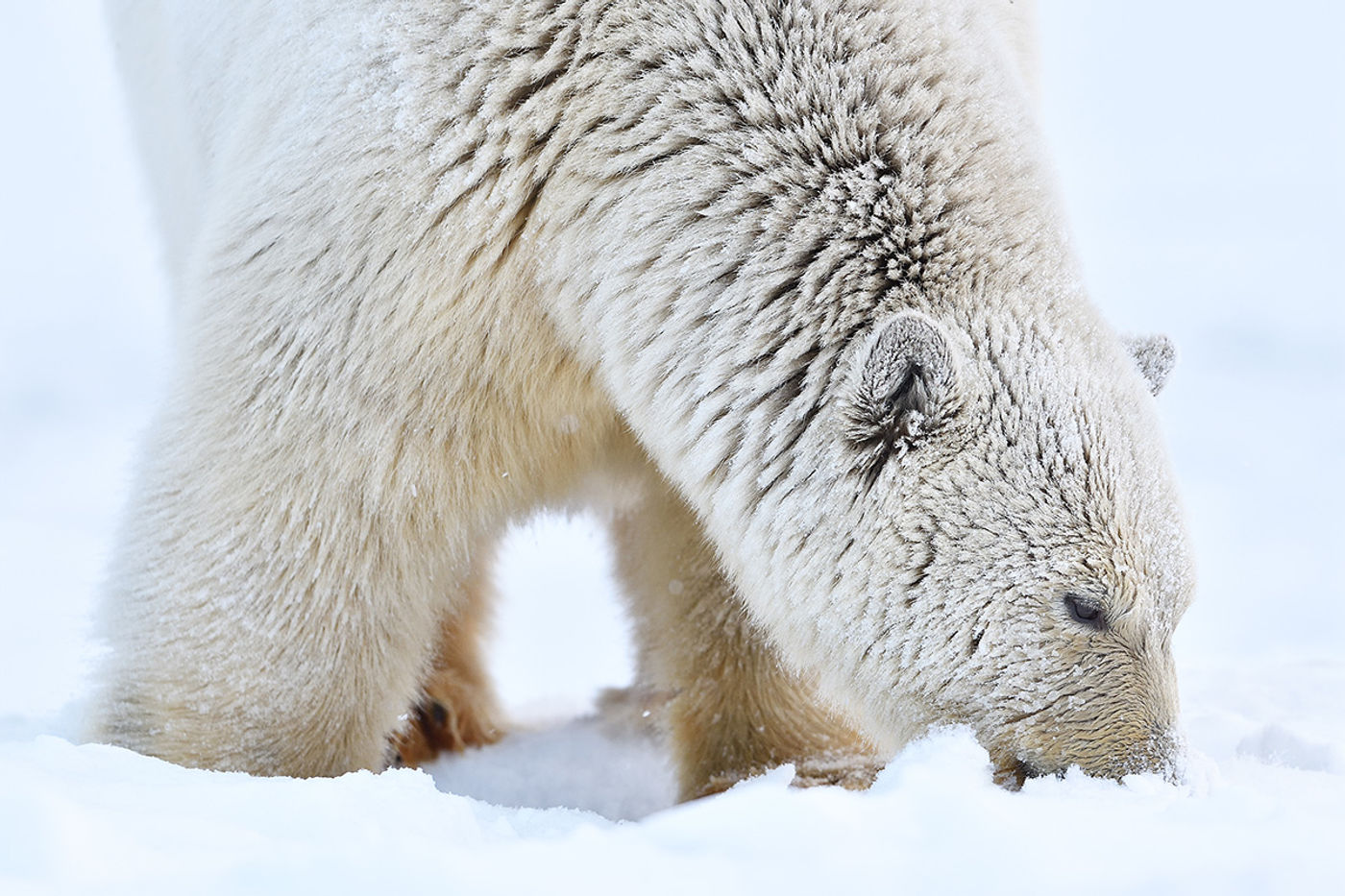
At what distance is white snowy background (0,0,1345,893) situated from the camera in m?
2.10

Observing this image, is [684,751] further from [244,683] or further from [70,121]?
[70,121]

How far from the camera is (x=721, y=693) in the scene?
4527mm

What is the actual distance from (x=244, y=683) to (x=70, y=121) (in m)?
13.1

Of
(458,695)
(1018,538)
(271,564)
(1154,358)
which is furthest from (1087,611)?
(458,695)

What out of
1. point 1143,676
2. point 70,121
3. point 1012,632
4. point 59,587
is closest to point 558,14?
point 1012,632

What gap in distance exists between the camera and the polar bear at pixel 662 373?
3012mm

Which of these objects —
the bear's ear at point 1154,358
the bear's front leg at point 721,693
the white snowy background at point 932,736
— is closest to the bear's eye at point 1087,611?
the white snowy background at point 932,736

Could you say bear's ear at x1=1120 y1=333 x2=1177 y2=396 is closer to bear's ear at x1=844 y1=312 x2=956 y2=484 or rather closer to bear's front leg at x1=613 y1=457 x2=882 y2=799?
bear's ear at x1=844 y1=312 x2=956 y2=484

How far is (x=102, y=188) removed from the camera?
14.2 meters

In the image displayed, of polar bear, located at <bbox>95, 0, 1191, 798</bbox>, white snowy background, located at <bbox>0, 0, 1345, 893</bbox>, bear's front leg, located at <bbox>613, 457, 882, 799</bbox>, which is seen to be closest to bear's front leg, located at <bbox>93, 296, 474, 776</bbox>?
polar bear, located at <bbox>95, 0, 1191, 798</bbox>

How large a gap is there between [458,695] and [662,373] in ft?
7.56

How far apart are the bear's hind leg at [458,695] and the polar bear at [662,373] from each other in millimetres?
1150

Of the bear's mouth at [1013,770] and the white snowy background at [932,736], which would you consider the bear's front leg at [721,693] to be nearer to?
the white snowy background at [932,736]

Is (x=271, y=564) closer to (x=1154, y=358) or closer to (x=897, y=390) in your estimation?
(x=897, y=390)
